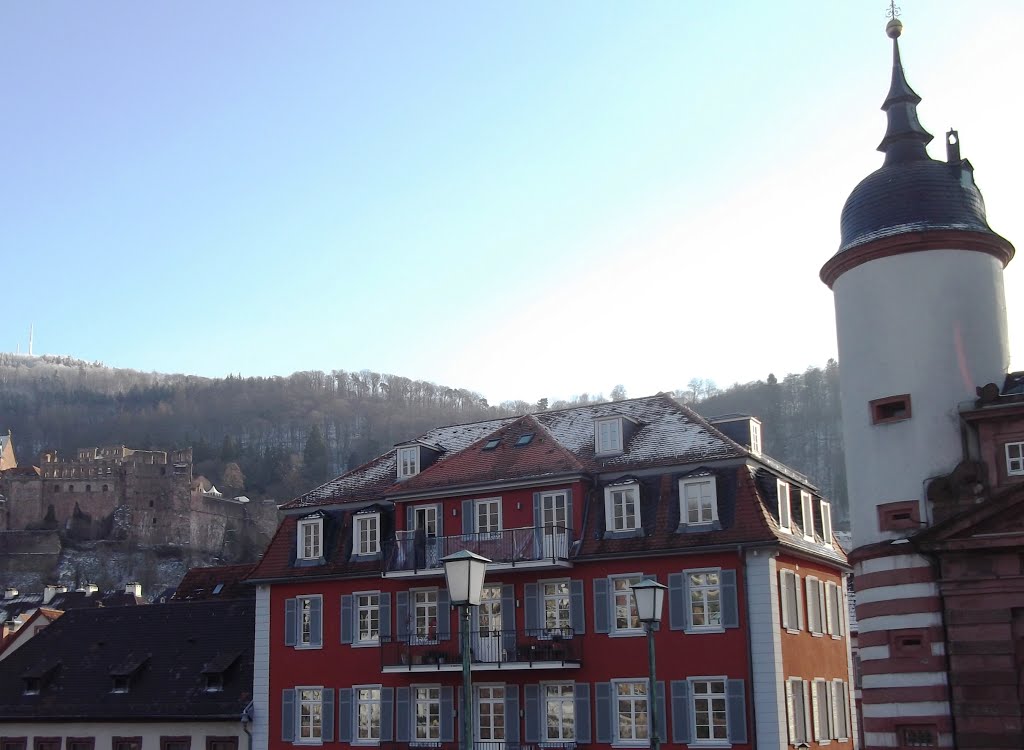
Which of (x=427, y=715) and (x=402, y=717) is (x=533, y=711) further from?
(x=402, y=717)

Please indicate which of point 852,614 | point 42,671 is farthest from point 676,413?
point 42,671

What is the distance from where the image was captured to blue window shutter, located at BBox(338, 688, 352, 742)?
40228 mm

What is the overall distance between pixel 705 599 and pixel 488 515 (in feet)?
23.9

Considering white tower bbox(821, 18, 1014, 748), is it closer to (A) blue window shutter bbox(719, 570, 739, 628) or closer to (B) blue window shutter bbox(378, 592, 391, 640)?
(A) blue window shutter bbox(719, 570, 739, 628)

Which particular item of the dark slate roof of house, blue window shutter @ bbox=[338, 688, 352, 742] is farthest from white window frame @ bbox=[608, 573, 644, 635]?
the dark slate roof of house

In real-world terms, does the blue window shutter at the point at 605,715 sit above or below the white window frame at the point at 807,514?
below

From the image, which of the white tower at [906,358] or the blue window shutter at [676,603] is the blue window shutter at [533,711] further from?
the white tower at [906,358]

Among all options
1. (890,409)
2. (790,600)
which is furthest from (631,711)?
(890,409)

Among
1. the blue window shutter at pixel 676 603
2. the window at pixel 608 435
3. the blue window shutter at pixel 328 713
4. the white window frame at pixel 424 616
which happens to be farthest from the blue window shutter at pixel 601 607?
the blue window shutter at pixel 328 713

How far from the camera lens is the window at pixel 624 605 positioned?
1433 inches

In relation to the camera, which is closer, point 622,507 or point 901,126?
point 901,126

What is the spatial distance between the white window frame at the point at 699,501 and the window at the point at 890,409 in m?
8.15

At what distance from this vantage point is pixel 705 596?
116 feet

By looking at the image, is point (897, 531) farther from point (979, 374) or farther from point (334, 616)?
point (334, 616)
